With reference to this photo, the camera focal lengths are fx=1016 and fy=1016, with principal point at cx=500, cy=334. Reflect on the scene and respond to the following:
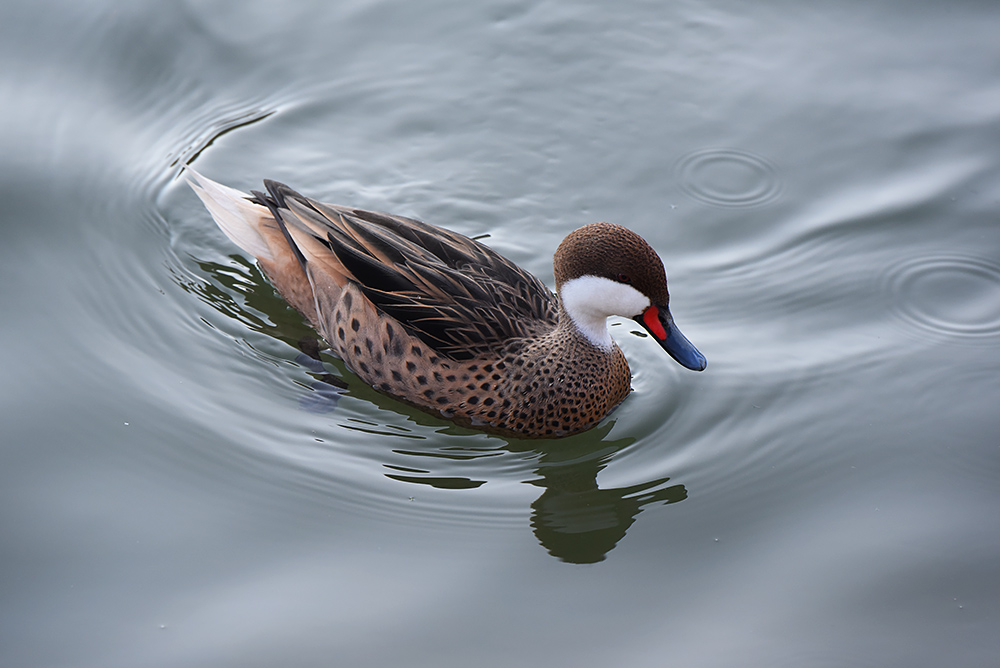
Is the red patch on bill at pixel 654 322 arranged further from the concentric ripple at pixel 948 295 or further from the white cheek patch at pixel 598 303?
the concentric ripple at pixel 948 295

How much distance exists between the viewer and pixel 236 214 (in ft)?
22.2

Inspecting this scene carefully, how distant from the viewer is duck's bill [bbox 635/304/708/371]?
558 centimetres

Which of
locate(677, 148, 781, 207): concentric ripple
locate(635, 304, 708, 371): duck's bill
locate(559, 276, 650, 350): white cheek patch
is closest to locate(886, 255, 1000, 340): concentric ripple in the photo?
locate(677, 148, 781, 207): concentric ripple

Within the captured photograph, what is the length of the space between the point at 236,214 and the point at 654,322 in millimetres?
2937

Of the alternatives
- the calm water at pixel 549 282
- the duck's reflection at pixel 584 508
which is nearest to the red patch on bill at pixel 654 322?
the calm water at pixel 549 282

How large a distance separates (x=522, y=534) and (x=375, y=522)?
741 mm

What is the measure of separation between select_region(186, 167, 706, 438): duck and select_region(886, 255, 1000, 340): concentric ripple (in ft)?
5.95

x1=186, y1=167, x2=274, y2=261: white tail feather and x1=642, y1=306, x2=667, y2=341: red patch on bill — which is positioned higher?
x1=186, y1=167, x2=274, y2=261: white tail feather

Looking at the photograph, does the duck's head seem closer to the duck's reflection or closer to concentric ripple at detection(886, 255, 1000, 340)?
the duck's reflection

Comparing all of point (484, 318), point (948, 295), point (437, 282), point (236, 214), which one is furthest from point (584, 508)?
point (236, 214)

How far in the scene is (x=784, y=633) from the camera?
4.59 metres

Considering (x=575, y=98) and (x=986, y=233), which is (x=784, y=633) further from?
(x=575, y=98)

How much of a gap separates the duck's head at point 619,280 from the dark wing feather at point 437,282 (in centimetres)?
34

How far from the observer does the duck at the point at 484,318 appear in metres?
5.58
